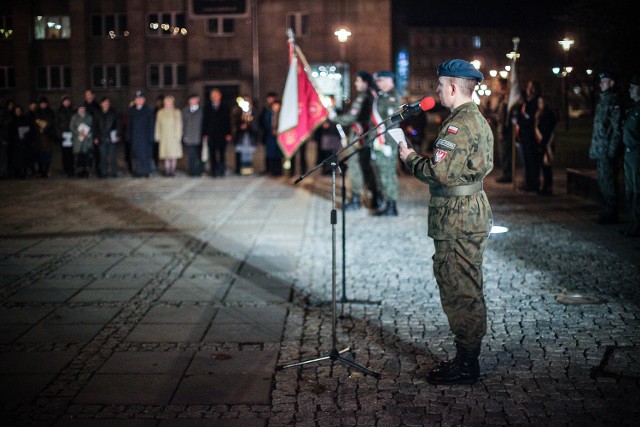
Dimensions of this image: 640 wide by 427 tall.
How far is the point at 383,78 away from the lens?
39.1 ft

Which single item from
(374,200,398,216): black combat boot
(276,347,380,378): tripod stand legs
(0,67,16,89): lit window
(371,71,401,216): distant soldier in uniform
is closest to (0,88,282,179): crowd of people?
(371,71,401,216): distant soldier in uniform

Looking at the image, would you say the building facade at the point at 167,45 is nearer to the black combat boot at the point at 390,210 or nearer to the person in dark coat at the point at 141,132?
the person in dark coat at the point at 141,132

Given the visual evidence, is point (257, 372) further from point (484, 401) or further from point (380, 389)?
point (484, 401)

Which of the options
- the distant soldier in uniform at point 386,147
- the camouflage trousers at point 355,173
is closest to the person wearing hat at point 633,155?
the distant soldier in uniform at point 386,147

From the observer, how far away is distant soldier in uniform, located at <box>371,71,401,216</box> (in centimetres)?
1198

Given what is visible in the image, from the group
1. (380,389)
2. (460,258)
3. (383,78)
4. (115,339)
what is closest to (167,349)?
(115,339)

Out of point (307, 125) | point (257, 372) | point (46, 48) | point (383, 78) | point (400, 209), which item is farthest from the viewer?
point (46, 48)

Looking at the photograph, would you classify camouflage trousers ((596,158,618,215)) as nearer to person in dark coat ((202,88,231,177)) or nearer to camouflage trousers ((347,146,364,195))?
camouflage trousers ((347,146,364,195))

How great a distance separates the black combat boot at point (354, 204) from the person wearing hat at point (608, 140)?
3793 mm

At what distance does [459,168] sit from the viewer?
5004 millimetres

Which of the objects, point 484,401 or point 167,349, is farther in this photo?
point 167,349

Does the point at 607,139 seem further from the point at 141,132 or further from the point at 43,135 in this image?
the point at 43,135

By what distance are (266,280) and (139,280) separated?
128cm

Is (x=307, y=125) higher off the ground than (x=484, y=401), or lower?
higher
